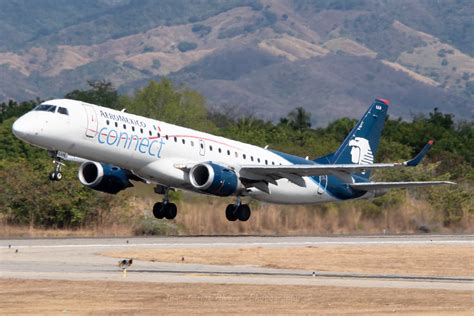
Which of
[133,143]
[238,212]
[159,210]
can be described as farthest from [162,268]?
[238,212]

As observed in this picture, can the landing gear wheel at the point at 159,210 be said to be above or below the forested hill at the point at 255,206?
below

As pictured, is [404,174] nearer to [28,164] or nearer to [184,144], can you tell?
[28,164]

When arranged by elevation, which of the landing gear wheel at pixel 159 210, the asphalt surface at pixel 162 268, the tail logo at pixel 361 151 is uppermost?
the tail logo at pixel 361 151

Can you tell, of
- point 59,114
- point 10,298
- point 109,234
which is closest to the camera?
point 10,298

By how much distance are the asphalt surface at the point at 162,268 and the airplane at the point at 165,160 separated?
2598 millimetres

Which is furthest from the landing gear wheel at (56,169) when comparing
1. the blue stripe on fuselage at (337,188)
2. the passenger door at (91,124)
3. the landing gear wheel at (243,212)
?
the blue stripe on fuselage at (337,188)

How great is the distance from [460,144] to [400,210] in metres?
27.5

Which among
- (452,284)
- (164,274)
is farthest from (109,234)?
(452,284)

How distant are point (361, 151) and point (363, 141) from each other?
0.58 metres

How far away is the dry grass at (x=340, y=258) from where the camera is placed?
46.0 metres

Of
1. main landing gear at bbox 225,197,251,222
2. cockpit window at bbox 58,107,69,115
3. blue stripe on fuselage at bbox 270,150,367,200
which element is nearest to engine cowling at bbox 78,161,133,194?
cockpit window at bbox 58,107,69,115

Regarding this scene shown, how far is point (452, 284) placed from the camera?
39406 mm

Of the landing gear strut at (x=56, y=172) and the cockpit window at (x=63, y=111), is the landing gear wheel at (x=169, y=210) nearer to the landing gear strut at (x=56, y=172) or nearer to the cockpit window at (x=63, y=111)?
the landing gear strut at (x=56, y=172)

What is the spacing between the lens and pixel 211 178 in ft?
159
